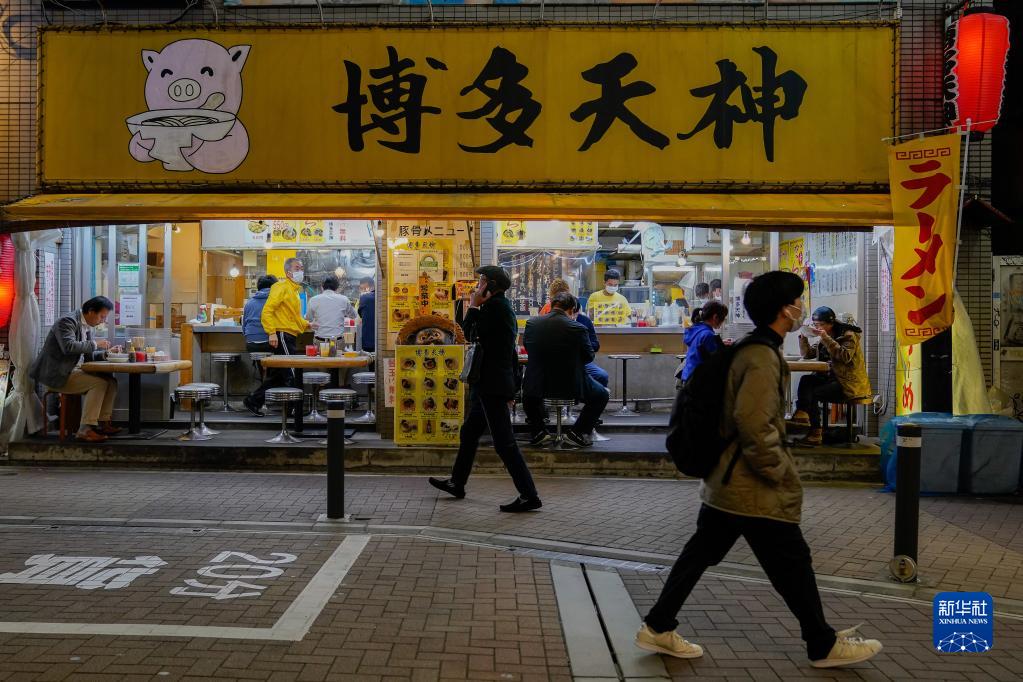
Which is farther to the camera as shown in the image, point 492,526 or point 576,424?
point 576,424

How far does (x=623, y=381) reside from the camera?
1311cm

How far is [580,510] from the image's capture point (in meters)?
7.62

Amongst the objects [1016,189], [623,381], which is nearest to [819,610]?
[1016,189]

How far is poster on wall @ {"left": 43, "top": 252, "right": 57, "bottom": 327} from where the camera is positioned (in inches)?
420

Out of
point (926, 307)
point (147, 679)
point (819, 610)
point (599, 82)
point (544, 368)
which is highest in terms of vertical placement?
point (599, 82)

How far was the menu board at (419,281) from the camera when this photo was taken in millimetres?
10555

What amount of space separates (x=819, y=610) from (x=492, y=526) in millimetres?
3299

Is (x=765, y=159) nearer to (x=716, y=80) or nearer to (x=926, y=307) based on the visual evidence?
(x=716, y=80)

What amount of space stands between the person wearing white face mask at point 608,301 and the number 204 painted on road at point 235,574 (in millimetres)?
8987

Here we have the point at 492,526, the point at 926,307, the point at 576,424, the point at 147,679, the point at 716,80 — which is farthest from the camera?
the point at 576,424

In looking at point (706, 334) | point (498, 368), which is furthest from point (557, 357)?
point (498, 368)

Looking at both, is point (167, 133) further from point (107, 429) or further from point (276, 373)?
point (107, 429)

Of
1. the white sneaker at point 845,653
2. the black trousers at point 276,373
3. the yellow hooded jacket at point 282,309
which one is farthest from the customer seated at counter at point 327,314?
the white sneaker at point 845,653

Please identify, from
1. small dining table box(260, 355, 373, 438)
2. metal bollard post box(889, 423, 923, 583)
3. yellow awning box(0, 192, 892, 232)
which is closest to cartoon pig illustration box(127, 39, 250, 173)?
yellow awning box(0, 192, 892, 232)
